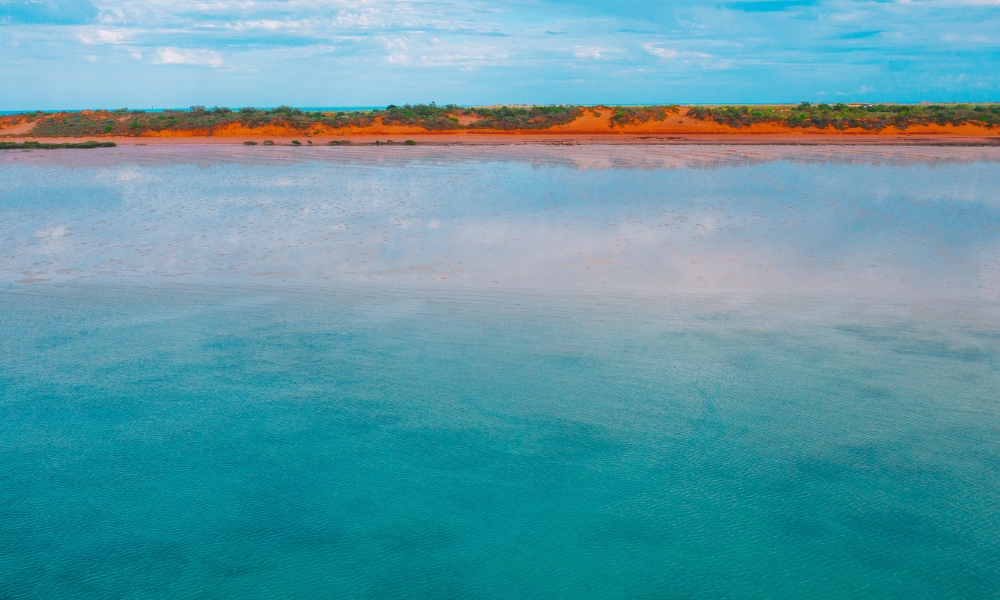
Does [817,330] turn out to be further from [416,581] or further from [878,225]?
[878,225]

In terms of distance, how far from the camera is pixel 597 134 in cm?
4006

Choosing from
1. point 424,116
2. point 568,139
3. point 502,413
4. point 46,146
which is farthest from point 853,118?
point 502,413

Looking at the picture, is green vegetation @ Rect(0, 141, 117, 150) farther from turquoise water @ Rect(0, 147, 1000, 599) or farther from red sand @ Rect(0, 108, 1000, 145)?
turquoise water @ Rect(0, 147, 1000, 599)

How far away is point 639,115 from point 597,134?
486 cm

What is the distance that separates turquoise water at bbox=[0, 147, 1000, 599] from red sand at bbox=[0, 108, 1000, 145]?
24.3m

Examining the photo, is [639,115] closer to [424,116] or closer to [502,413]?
[424,116]

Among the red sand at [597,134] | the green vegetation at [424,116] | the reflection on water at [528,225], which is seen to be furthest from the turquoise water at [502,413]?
the green vegetation at [424,116]

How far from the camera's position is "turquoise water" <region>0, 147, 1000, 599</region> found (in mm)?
4262

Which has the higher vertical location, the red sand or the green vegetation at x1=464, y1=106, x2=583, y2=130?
the green vegetation at x1=464, y1=106, x2=583, y2=130

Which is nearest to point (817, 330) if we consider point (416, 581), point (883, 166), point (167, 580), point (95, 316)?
point (416, 581)

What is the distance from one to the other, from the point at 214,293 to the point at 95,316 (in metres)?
1.37

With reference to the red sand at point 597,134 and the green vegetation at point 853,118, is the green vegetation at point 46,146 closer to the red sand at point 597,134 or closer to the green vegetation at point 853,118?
the red sand at point 597,134

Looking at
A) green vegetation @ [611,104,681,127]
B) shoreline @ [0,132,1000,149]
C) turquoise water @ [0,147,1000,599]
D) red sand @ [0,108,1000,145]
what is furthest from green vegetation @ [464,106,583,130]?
turquoise water @ [0,147,1000,599]

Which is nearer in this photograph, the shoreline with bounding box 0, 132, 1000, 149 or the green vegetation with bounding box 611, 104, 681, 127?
the shoreline with bounding box 0, 132, 1000, 149
